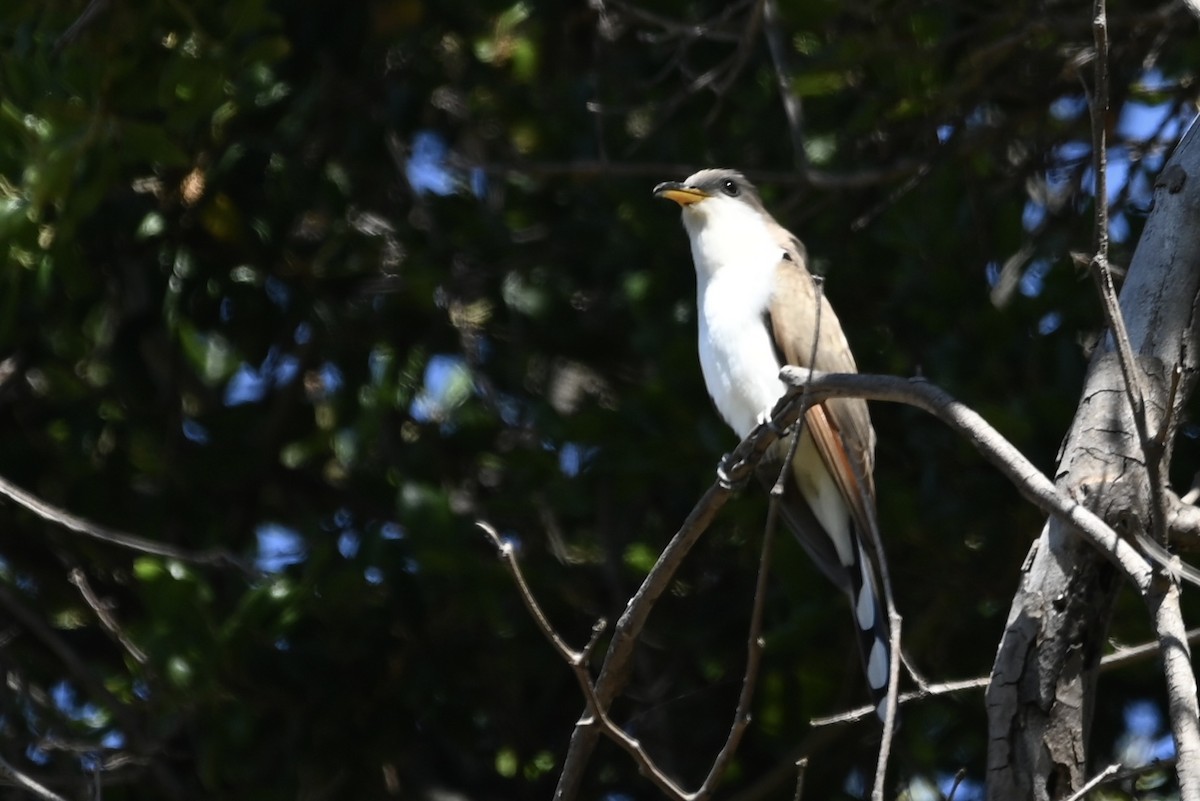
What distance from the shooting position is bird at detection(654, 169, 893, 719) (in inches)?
173

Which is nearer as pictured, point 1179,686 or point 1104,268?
point 1179,686

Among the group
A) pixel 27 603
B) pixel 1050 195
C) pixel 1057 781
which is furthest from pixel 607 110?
pixel 1057 781

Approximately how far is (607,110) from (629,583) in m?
1.55

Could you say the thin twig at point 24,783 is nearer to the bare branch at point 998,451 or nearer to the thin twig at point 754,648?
the thin twig at point 754,648

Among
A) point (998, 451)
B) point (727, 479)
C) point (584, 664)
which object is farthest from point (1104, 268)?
point (727, 479)

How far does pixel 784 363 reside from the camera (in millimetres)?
4688

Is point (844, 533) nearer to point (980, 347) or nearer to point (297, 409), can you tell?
point (980, 347)

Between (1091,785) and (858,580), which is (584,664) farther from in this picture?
(858,580)

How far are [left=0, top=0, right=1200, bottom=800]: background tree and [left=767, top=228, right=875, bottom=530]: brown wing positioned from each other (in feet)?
0.57

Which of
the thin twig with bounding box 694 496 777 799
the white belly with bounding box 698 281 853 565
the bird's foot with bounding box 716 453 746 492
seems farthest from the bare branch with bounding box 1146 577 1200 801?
the white belly with bounding box 698 281 853 565

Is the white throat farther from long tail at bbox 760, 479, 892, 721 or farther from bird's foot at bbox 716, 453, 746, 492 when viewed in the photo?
bird's foot at bbox 716, 453, 746, 492

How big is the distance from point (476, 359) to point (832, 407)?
1.70 m

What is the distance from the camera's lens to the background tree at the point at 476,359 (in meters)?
4.46

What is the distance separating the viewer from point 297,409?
555 centimetres
